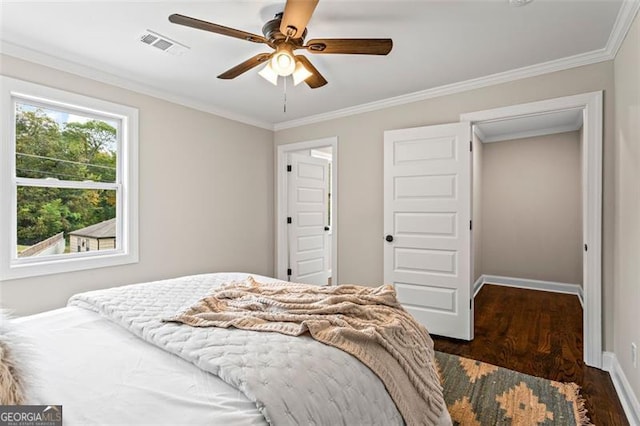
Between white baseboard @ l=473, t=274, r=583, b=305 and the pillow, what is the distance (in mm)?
4785

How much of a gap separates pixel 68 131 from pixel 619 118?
4.23m

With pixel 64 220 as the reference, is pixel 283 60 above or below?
above

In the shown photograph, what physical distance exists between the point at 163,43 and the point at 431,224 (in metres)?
2.72

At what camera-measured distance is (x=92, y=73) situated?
2748 mm

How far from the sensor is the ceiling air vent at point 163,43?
225 centimetres

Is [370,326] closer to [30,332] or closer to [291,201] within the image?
[30,332]

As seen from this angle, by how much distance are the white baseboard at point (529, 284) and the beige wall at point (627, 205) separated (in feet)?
7.96

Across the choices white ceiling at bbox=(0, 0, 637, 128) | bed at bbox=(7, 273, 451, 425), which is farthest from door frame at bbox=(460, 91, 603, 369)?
bed at bbox=(7, 273, 451, 425)

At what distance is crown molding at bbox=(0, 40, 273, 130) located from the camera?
93.4 inches

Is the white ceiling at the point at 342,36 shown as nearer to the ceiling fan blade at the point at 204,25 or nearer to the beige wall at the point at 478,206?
the ceiling fan blade at the point at 204,25

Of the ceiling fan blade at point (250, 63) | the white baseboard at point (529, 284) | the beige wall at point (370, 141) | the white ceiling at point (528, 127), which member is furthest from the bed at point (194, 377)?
the white ceiling at point (528, 127)

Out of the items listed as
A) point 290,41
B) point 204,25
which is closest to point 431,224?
point 290,41

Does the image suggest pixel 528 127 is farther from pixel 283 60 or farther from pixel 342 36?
pixel 283 60

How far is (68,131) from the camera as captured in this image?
8.93 ft
